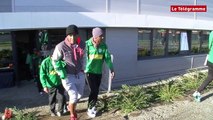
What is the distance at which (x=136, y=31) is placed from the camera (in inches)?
453

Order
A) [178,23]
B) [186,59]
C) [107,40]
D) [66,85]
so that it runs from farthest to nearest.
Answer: [186,59] < [178,23] < [107,40] < [66,85]

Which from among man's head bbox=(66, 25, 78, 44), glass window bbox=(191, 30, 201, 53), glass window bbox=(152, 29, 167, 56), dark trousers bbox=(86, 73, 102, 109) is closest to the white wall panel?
glass window bbox=(152, 29, 167, 56)

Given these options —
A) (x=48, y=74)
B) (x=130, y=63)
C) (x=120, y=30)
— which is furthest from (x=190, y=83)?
(x=48, y=74)

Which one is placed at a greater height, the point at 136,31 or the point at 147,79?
the point at 136,31

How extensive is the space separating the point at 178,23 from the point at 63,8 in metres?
5.19

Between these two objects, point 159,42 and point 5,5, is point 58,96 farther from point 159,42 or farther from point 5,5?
point 159,42

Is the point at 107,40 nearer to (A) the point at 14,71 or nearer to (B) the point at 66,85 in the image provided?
(A) the point at 14,71

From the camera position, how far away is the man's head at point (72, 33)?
19.3 feet

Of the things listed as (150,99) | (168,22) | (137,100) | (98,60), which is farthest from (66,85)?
(168,22)

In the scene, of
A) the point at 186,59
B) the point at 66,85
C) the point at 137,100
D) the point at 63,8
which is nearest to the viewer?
the point at 66,85

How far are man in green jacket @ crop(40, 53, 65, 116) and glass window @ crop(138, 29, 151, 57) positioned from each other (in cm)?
548

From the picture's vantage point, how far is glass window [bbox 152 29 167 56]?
501 inches
